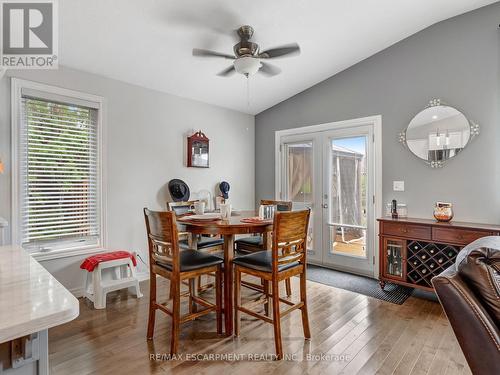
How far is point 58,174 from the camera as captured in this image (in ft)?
9.94

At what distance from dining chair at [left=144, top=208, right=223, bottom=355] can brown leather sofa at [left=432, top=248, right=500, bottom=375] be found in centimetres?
158

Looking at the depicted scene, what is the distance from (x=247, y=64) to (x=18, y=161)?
238 centimetres

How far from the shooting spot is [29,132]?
2.85 metres

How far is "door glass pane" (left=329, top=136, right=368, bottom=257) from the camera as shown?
3.90 meters

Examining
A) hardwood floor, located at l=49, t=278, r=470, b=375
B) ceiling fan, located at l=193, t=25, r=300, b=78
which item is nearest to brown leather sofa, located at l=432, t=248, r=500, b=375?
hardwood floor, located at l=49, t=278, r=470, b=375

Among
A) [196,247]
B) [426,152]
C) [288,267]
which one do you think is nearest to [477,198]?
[426,152]

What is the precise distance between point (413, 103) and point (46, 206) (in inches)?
170

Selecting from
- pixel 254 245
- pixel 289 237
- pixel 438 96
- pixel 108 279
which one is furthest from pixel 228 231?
pixel 438 96

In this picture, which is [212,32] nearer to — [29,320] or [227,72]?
[227,72]

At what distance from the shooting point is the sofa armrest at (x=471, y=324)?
1.00 metres

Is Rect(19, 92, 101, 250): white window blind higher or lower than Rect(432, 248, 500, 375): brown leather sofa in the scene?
higher

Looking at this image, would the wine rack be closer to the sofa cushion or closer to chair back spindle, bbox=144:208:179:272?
the sofa cushion

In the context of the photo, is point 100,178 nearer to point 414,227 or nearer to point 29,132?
point 29,132

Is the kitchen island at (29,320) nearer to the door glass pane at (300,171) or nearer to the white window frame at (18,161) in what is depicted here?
the white window frame at (18,161)
